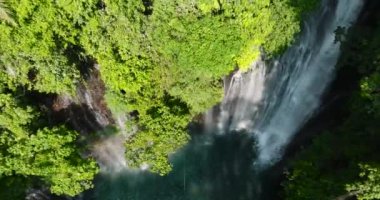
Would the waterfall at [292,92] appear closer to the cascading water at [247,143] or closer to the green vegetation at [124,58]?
the cascading water at [247,143]

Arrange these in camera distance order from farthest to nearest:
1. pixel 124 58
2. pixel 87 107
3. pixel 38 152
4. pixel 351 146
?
pixel 87 107, pixel 351 146, pixel 38 152, pixel 124 58

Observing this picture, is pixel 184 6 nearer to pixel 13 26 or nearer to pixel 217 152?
pixel 13 26

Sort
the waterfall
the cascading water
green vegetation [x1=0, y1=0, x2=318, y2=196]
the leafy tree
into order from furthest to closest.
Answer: the cascading water → the waterfall → the leafy tree → green vegetation [x1=0, y1=0, x2=318, y2=196]

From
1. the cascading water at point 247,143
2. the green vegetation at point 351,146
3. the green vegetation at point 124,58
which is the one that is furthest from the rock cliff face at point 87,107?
the green vegetation at point 351,146

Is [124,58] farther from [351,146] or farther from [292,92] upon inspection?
[351,146]

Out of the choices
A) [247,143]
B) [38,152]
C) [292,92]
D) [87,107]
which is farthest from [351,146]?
[38,152]

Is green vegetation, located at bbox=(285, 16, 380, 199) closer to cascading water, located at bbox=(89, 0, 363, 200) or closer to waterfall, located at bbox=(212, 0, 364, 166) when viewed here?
waterfall, located at bbox=(212, 0, 364, 166)

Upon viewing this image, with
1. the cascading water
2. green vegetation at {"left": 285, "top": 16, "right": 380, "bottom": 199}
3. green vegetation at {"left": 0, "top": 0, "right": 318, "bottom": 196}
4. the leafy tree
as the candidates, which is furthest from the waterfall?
the leafy tree
